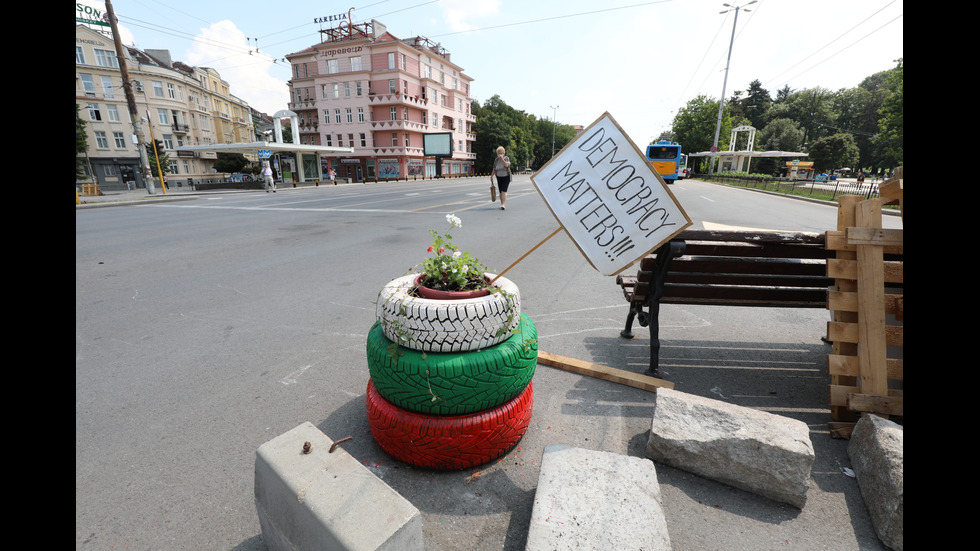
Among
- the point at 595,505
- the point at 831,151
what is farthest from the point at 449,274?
the point at 831,151

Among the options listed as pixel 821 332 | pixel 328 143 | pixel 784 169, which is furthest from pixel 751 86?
pixel 821 332

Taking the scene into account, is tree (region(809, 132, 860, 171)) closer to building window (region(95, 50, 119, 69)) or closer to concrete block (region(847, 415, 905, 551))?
concrete block (region(847, 415, 905, 551))

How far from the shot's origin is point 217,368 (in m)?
3.32

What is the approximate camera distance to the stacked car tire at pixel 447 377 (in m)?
2.09

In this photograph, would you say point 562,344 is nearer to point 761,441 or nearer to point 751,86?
point 761,441

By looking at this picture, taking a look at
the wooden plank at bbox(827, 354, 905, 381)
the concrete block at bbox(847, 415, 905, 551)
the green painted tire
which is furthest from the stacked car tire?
the wooden plank at bbox(827, 354, 905, 381)

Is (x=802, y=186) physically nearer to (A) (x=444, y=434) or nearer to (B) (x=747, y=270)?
(B) (x=747, y=270)

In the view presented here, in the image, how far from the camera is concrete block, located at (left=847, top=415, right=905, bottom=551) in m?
1.77

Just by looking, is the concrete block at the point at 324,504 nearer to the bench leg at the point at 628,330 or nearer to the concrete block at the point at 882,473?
the concrete block at the point at 882,473

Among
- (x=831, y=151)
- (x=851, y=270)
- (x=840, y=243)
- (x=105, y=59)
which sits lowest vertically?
(x=851, y=270)

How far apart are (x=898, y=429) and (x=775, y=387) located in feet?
3.65

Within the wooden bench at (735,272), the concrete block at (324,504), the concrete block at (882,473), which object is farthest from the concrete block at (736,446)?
the concrete block at (324,504)

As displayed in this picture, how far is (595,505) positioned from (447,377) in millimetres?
899

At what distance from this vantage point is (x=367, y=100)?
5100cm
